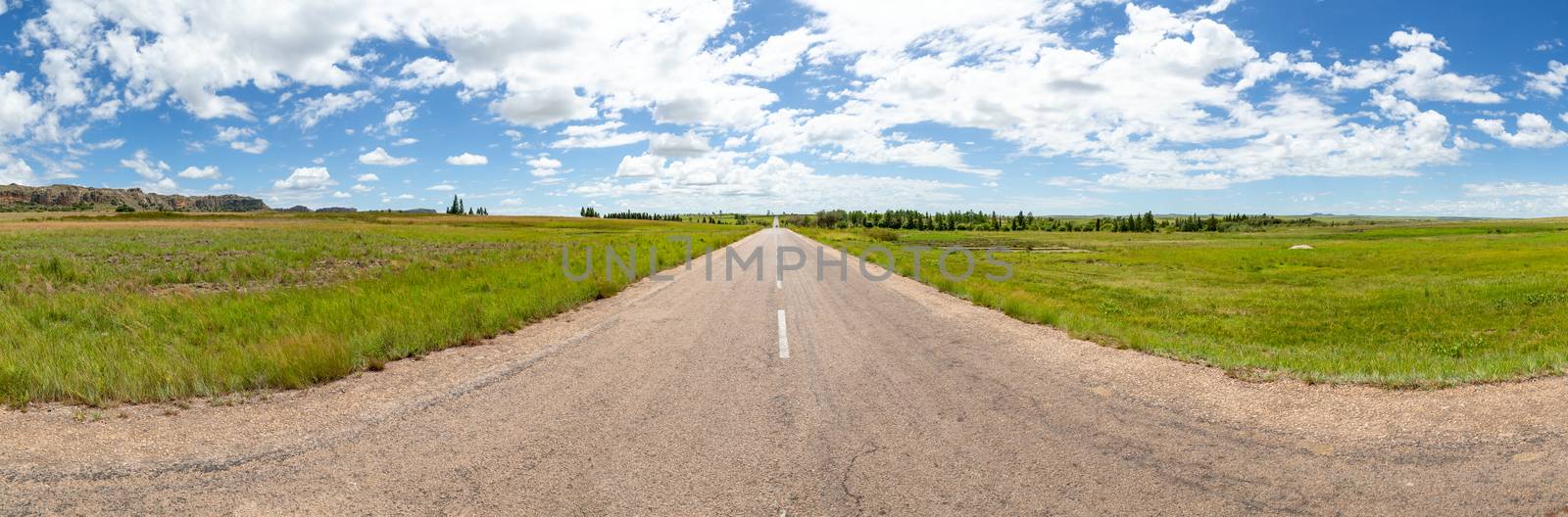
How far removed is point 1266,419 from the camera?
217 inches

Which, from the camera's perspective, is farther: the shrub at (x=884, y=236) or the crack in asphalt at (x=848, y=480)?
the shrub at (x=884, y=236)

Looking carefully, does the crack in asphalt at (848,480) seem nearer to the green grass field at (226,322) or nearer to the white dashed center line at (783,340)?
the white dashed center line at (783,340)

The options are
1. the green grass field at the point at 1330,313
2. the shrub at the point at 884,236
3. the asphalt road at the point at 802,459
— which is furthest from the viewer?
the shrub at the point at 884,236

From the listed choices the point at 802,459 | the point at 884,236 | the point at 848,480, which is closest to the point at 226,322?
the point at 802,459

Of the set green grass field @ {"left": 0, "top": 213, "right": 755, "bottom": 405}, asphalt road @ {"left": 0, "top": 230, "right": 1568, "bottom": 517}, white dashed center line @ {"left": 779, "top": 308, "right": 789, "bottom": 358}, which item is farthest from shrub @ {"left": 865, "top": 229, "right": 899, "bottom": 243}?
asphalt road @ {"left": 0, "top": 230, "right": 1568, "bottom": 517}

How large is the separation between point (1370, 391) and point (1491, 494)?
2.50 meters

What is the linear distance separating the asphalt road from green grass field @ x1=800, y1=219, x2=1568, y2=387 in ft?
7.83

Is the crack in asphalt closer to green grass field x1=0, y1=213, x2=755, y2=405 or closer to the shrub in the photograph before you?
green grass field x1=0, y1=213, x2=755, y2=405

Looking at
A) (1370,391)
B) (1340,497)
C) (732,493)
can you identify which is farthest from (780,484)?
(1370,391)

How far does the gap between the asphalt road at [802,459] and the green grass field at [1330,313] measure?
7.83 feet

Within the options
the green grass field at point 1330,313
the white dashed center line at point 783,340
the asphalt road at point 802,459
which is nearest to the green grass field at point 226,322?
the asphalt road at point 802,459

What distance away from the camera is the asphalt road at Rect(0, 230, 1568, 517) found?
158 inches

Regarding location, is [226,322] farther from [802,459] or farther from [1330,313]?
[1330,313]

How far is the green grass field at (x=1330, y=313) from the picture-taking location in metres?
7.65
